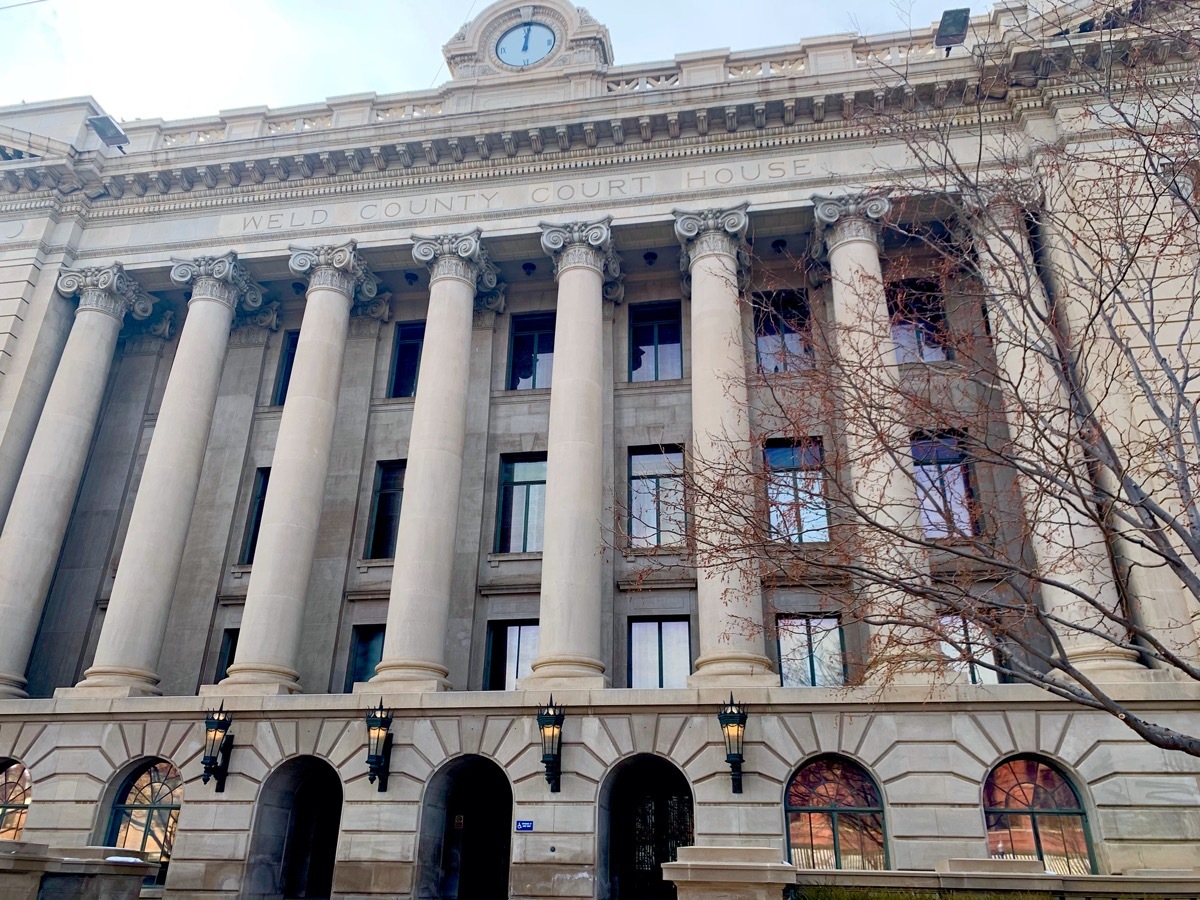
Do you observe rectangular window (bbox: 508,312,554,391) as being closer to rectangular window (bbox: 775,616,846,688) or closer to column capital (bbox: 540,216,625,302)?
column capital (bbox: 540,216,625,302)

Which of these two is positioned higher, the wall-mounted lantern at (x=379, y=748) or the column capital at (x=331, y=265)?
the column capital at (x=331, y=265)

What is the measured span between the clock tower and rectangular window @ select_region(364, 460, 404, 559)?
13.2 metres

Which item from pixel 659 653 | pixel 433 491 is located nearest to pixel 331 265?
pixel 433 491

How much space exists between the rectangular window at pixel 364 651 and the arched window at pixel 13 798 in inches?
313

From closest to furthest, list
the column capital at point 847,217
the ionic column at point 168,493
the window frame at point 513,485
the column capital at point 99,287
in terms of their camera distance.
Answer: the ionic column at point 168,493
the column capital at point 847,217
the window frame at point 513,485
the column capital at point 99,287

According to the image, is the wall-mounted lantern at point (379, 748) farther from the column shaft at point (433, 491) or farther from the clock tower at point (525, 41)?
the clock tower at point (525, 41)

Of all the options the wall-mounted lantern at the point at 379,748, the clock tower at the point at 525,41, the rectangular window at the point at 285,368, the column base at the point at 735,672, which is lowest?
the wall-mounted lantern at the point at 379,748

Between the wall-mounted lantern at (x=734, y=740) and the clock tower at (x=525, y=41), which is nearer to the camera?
the wall-mounted lantern at (x=734, y=740)

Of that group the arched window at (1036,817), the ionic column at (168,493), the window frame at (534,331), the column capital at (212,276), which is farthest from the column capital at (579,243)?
the arched window at (1036,817)

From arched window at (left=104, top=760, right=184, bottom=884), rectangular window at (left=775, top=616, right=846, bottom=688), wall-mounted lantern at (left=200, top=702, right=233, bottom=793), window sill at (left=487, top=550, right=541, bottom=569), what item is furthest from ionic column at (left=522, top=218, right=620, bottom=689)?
arched window at (left=104, top=760, right=184, bottom=884)

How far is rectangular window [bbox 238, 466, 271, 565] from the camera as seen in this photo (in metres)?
28.4

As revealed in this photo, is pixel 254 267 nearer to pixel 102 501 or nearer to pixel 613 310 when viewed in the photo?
pixel 102 501

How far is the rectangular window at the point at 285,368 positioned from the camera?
30938 mm

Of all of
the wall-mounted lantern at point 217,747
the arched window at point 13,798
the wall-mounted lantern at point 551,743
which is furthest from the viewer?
the arched window at point 13,798
